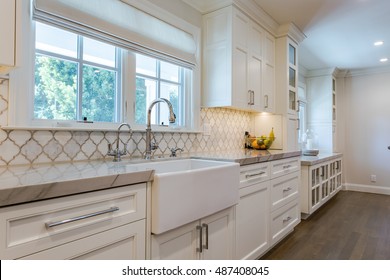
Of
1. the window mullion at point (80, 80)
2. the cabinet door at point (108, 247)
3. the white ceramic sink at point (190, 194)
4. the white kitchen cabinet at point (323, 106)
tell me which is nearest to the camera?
the cabinet door at point (108, 247)

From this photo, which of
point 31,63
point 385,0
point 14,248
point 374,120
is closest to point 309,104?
point 374,120

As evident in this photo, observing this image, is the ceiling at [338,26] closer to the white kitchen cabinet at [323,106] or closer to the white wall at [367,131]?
the white kitchen cabinet at [323,106]

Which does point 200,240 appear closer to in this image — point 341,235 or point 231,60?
point 231,60

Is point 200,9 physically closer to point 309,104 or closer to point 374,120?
point 309,104

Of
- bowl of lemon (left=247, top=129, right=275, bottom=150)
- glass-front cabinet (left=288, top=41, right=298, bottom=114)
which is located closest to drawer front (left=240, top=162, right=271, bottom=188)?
bowl of lemon (left=247, top=129, right=275, bottom=150)

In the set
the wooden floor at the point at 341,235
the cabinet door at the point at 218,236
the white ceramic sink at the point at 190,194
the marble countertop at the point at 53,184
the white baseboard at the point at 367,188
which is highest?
the marble countertop at the point at 53,184

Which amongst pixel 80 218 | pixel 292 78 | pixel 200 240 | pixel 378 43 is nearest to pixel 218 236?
pixel 200 240

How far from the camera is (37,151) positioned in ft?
4.51

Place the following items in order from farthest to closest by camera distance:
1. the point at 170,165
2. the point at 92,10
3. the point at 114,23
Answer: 1. the point at 170,165
2. the point at 114,23
3. the point at 92,10

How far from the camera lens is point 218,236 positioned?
1611 mm

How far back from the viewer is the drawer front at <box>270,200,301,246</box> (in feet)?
7.60

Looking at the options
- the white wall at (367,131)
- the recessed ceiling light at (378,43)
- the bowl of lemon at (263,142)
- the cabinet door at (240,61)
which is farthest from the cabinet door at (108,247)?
the white wall at (367,131)

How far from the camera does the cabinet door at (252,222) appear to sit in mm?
1841

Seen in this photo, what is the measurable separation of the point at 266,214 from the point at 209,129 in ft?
3.26
